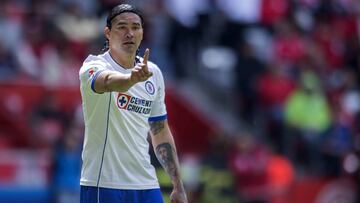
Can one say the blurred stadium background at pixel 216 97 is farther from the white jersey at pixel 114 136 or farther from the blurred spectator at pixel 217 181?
the white jersey at pixel 114 136

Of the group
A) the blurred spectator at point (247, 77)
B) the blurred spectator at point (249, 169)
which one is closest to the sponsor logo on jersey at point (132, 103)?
the blurred spectator at point (249, 169)

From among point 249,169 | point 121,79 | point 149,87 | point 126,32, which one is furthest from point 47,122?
point 121,79

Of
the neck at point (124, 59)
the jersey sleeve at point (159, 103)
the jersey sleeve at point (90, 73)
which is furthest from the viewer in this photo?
the jersey sleeve at point (159, 103)

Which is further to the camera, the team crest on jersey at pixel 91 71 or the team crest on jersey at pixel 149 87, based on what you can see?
the team crest on jersey at pixel 149 87

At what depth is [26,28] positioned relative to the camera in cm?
1742

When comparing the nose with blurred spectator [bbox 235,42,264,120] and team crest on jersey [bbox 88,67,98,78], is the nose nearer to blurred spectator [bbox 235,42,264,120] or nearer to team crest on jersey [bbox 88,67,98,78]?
team crest on jersey [bbox 88,67,98,78]

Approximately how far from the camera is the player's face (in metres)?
8.12

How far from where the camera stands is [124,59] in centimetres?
824

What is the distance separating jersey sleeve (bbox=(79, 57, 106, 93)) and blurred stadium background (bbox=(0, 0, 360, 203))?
7.13 m

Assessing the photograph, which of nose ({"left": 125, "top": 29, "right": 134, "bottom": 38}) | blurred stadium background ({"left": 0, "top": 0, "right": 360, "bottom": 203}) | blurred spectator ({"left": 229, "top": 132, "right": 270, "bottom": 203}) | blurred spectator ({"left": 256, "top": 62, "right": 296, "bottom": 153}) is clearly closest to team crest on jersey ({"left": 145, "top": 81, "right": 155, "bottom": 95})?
nose ({"left": 125, "top": 29, "right": 134, "bottom": 38})

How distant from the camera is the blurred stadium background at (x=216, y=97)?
16.2 m

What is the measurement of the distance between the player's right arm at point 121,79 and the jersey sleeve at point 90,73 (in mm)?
63

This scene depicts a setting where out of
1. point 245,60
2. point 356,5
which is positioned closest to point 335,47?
point 356,5

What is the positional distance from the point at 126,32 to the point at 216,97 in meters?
11.3
